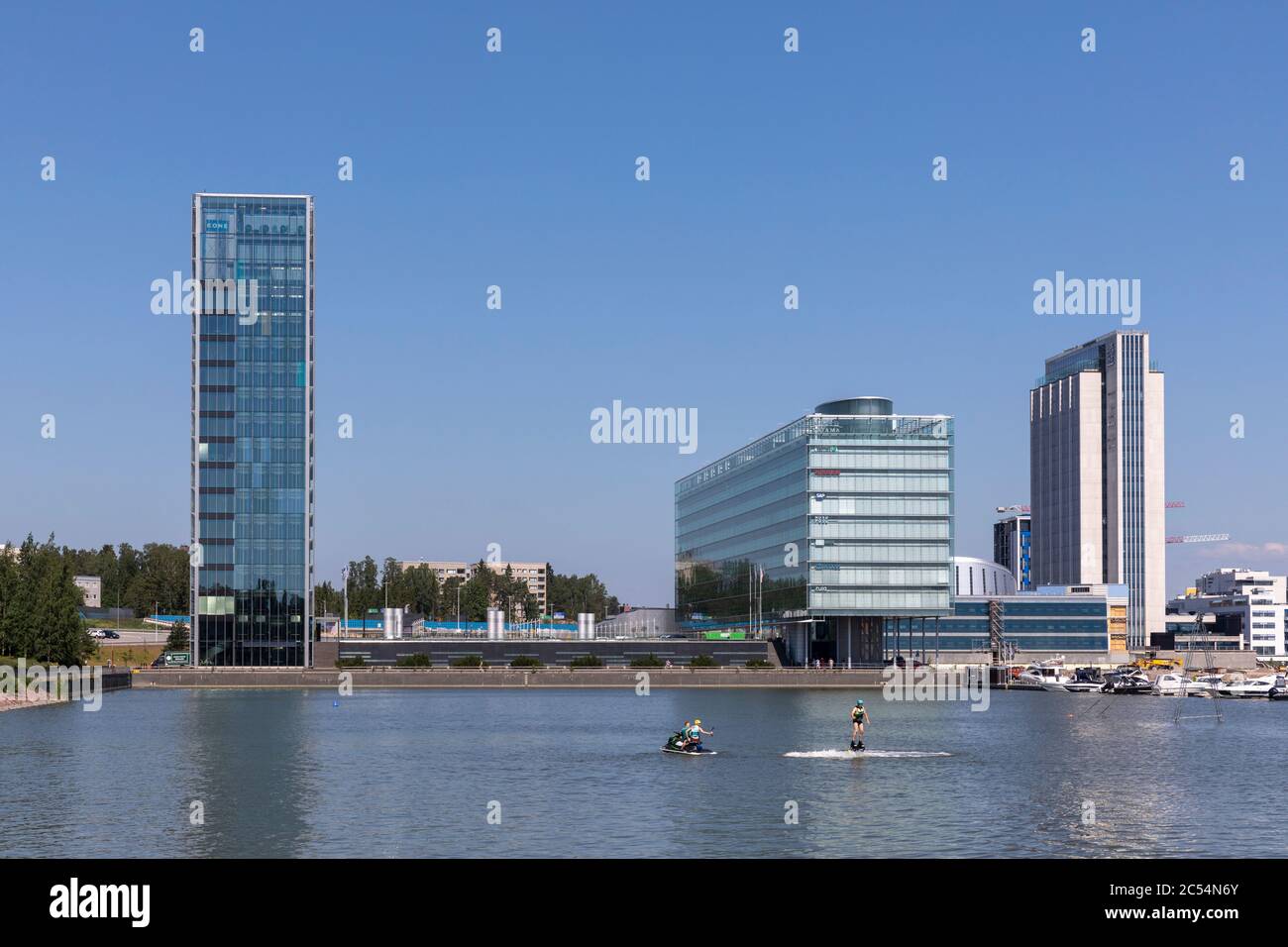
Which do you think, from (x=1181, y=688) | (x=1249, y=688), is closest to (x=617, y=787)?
(x=1181, y=688)

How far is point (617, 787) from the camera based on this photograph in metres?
68.6

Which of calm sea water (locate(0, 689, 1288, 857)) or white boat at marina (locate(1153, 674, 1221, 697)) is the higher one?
calm sea water (locate(0, 689, 1288, 857))

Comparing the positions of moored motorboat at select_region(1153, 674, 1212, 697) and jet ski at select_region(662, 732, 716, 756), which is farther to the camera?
moored motorboat at select_region(1153, 674, 1212, 697)

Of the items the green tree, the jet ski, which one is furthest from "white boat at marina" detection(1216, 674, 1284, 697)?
the green tree

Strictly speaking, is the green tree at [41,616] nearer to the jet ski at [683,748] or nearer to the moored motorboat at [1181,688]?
the jet ski at [683,748]

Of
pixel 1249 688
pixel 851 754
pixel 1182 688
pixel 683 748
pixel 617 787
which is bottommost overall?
pixel 1182 688

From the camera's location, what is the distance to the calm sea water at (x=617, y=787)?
5097cm

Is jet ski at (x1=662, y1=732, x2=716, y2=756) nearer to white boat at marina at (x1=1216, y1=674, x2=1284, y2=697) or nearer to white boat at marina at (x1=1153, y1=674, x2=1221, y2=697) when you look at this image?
white boat at marina at (x1=1153, y1=674, x2=1221, y2=697)

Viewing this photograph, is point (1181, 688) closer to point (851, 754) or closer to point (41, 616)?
point (851, 754)

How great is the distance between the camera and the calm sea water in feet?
167

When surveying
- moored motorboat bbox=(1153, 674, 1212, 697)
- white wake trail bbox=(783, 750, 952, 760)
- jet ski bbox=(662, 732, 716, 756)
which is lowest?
moored motorboat bbox=(1153, 674, 1212, 697)
